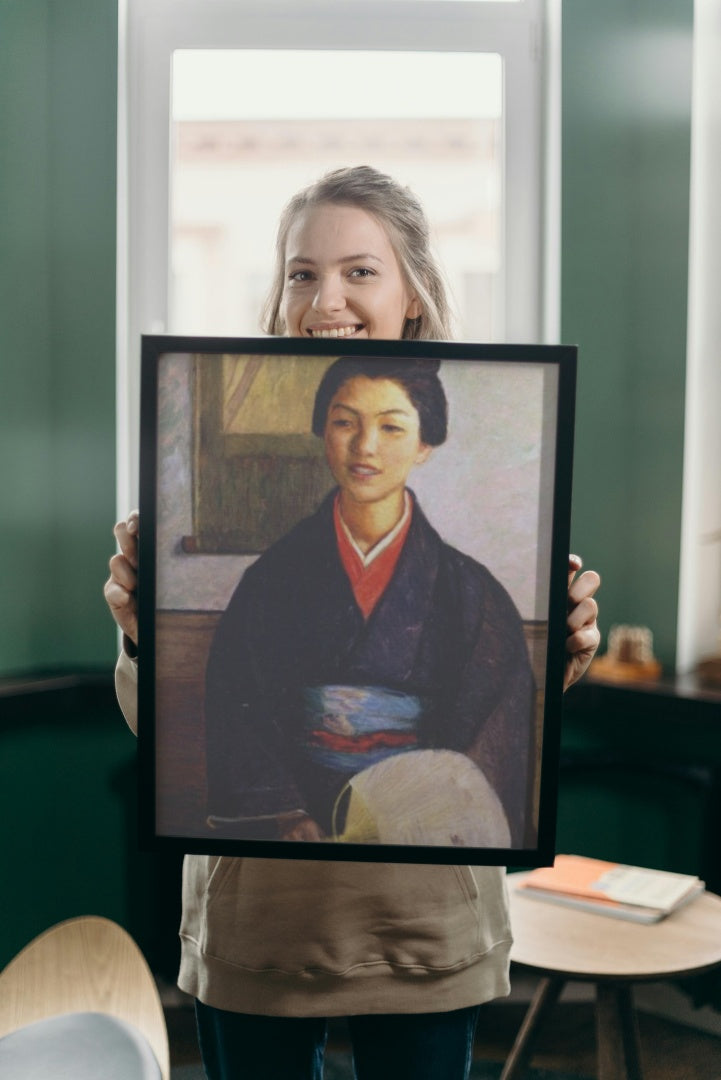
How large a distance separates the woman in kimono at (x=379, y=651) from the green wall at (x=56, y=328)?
5.67ft

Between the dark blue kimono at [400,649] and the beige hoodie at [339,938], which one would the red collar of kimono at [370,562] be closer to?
the dark blue kimono at [400,649]

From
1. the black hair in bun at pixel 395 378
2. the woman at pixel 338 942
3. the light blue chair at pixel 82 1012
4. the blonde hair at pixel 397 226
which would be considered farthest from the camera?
the blonde hair at pixel 397 226

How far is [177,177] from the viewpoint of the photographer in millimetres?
2666

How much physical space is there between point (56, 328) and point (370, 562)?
1.90 meters

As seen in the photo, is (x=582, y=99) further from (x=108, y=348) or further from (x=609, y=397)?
(x=108, y=348)

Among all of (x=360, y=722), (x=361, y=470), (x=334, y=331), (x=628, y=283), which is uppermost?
(x=628, y=283)

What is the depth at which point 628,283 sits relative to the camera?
8.66 ft

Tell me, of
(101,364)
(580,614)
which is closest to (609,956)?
(580,614)

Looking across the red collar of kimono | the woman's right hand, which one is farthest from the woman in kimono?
the woman's right hand

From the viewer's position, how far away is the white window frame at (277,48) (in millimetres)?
2580

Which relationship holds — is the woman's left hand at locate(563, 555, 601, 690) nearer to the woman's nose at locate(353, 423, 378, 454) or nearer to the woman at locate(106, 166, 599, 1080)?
the woman at locate(106, 166, 599, 1080)

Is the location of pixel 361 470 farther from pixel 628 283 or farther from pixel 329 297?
pixel 628 283

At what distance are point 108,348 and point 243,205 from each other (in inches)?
20.0

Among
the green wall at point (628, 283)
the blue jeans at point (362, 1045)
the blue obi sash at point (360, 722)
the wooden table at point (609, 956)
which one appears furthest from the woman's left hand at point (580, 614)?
the green wall at point (628, 283)
